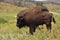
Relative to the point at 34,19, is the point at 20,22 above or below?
below

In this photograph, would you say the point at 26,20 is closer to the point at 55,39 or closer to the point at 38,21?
the point at 38,21

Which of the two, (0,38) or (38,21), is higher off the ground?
(0,38)

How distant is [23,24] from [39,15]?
32.4 inches

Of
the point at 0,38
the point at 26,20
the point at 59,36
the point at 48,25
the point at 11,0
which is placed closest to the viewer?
the point at 0,38

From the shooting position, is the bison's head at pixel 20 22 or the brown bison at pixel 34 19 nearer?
the brown bison at pixel 34 19

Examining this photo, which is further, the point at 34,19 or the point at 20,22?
the point at 20,22

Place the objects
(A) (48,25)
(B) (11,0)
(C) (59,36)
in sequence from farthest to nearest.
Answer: (B) (11,0), (A) (48,25), (C) (59,36)

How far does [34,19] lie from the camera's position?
1148cm

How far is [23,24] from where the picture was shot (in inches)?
464

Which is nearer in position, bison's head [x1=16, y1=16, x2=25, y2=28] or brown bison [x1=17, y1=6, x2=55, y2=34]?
brown bison [x1=17, y1=6, x2=55, y2=34]

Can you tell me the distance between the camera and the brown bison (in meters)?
11.1

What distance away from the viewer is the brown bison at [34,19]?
11.1 metres

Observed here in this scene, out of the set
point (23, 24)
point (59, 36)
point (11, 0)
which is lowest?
point (11, 0)

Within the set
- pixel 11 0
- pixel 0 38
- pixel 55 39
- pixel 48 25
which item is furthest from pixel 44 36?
pixel 11 0
